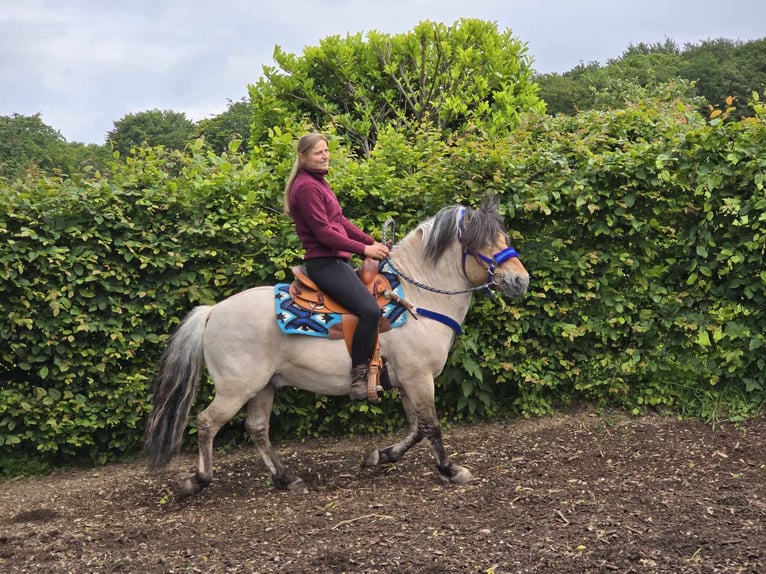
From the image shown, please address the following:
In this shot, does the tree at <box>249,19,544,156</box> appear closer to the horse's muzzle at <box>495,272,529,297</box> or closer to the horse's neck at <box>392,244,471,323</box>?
the horse's neck at <box>392,244,471,323</box>

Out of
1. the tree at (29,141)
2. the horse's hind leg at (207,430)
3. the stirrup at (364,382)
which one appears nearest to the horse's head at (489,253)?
the stirrup at (364,382)

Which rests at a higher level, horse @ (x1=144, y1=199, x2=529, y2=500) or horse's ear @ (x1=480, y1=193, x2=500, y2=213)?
horse's ear @ (x1=480, y1=193, x2=500, y2=213)

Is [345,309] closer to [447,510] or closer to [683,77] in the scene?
[447,510]

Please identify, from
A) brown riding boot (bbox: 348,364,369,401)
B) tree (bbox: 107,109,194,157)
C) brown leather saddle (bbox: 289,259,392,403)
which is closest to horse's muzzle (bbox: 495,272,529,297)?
brown leather saddle (bbox: 289,259,392,403)

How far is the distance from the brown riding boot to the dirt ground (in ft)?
2.53

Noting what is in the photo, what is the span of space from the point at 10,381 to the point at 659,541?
544cm

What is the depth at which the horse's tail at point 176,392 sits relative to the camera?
5.13m

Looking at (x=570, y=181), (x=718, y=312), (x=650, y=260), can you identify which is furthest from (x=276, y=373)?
(x=718, y=312)

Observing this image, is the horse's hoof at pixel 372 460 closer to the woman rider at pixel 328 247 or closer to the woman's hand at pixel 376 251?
the woman rider at pixel 328 247

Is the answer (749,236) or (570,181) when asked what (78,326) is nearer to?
(570,181)

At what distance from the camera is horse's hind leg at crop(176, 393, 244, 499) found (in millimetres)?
5035

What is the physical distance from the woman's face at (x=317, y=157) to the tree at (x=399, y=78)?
24.3 feet

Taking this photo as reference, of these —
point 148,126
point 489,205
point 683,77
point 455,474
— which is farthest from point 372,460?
point 148,126

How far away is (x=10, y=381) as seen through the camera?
6.11 metres
